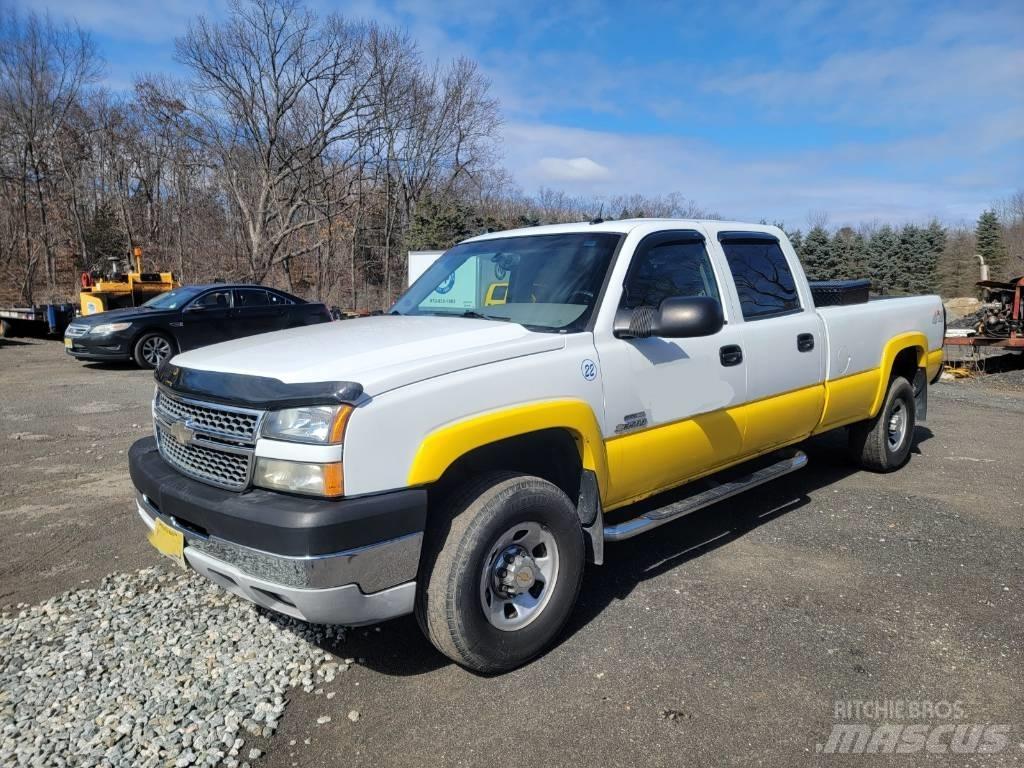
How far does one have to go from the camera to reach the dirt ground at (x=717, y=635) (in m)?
2.58

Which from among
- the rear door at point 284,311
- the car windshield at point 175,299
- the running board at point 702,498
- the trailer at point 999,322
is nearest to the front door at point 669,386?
the running board at point 702,498

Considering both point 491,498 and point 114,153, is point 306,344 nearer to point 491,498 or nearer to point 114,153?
point 491,498

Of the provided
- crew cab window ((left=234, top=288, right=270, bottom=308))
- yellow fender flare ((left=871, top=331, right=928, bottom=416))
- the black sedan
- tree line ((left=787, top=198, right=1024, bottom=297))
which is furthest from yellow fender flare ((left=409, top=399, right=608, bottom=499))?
tree line ((left=787, top=198, right=1024, bottom=297))

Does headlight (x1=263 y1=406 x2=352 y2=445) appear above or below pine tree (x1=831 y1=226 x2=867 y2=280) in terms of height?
below

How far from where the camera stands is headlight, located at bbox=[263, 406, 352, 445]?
2.47m

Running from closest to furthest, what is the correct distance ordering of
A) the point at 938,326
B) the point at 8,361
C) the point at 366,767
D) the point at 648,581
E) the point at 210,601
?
the point at 366,767
the point at 210,601
the point at 648,581
the point at 938,326
the point at 8,361

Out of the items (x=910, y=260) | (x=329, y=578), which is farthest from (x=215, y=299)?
(x=910, y=260)

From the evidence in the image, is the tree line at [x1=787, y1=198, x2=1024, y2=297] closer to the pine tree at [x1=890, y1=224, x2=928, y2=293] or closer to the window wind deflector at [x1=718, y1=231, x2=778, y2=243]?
the pine tree at [x1=890, y1=224, x2=928, y2=293]

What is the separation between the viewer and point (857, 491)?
5.46 meters

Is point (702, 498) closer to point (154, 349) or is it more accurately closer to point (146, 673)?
point (146, 673)

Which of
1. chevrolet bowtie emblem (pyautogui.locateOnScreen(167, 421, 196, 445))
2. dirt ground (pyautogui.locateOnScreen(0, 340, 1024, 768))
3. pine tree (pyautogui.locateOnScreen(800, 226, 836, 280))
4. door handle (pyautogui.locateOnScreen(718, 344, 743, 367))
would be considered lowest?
dirt ground (pyautogui.locateOnScreen(0, 340, 1024, 768))

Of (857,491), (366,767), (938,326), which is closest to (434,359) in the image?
(366,767)

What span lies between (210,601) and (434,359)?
1.93 meters

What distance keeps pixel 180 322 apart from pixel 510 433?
11.7 meters
